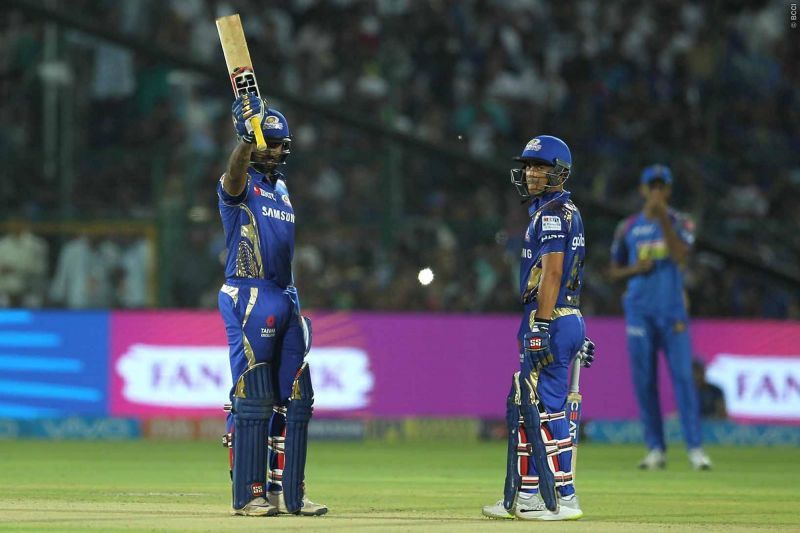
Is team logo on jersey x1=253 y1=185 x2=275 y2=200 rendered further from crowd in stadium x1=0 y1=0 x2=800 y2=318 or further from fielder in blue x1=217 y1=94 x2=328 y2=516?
crowd in stadium x1=0 y1=0 x2=800 y2=318

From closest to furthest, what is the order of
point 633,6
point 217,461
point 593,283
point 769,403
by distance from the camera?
point 217,461
point 769,403
point 593,283
point 633,6

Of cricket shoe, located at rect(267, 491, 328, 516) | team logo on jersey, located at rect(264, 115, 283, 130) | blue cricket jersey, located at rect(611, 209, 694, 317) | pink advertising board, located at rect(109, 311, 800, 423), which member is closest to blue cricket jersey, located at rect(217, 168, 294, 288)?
team logo on jersey, located at rect(264, 115, 283, 130)

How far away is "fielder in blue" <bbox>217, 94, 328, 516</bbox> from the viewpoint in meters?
9.54

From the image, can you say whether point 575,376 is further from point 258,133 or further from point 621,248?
point 621,248

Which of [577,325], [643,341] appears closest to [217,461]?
[643,341]

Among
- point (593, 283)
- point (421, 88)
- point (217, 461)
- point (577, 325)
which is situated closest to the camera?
point (577, 325)

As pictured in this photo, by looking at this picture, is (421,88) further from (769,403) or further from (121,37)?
(769,403)

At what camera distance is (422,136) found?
843 inches

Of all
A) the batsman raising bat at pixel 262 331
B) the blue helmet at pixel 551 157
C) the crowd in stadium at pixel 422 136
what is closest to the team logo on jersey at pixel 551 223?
the blue helmet at pixel 551 157

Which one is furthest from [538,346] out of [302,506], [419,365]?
[419,365]

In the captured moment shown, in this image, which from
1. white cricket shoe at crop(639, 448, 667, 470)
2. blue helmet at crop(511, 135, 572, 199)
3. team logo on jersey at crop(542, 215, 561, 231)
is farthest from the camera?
white cricket shoe at crop(639, 448, 667, 470)

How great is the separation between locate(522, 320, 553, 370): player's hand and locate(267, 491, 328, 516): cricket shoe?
154 centimetres

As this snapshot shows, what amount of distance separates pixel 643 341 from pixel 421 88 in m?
8.06

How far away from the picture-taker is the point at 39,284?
1870 cm
